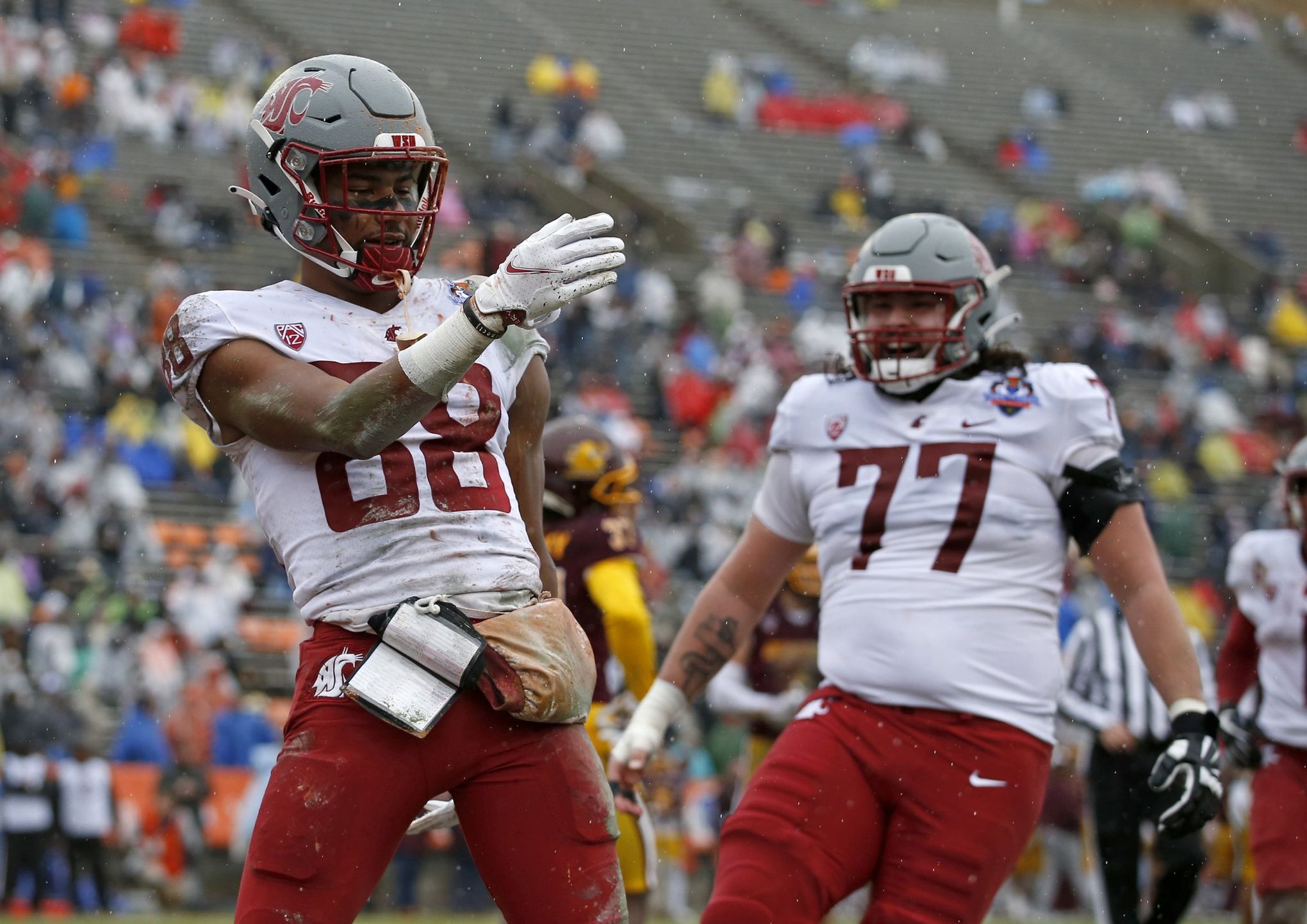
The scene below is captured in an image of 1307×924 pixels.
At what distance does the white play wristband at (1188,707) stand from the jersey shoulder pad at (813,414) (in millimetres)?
1019

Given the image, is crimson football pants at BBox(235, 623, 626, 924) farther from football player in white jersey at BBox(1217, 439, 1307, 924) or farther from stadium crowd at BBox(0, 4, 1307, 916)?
football player in white jersey at BBox(1217, 439, 1307, 924)

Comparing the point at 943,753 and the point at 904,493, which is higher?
the point at 904,493

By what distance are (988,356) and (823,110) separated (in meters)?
24.1

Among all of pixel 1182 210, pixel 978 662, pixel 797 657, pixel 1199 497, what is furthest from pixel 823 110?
pixel 978 662

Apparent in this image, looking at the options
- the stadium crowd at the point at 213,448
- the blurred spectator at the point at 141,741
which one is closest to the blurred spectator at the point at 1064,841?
the stadium crowd at the point at 213,448

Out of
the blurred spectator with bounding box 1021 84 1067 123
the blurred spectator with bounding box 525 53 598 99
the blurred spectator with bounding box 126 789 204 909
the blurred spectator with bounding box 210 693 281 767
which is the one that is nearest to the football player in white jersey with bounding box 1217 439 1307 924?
the blurred spectator with bounding box 210 693 281 767

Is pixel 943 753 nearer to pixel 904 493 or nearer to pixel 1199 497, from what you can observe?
pixel 904 493

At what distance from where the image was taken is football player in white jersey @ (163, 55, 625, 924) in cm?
320

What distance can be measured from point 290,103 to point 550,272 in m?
0.75

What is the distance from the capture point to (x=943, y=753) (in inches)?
163

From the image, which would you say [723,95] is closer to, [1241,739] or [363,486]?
[1241,739]

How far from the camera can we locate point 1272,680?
621 cm

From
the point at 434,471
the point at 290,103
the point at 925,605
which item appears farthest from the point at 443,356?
the point at 925,605

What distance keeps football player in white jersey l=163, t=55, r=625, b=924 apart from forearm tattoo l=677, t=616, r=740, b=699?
1.22 meters
